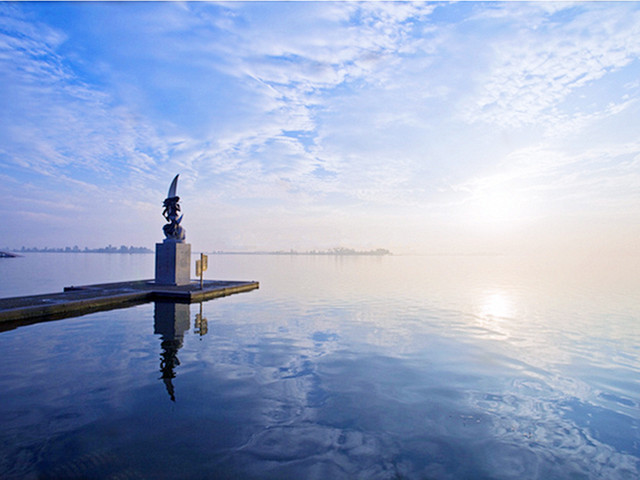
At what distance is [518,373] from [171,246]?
2186 centimetres

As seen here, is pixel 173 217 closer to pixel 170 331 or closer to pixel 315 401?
pixel 170 331

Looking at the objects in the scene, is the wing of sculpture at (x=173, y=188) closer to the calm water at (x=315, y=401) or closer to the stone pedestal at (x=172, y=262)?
the stone pedestal at (x=172, y=262)

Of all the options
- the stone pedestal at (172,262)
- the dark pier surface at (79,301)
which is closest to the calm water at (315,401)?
the dark pier surface at (79,301)

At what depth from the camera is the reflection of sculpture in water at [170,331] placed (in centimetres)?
840

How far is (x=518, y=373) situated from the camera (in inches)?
361

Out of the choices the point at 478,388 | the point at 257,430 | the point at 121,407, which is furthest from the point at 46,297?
the point at 478,388

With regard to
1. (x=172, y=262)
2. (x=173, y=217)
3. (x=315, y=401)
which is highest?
(x=173, y=217)

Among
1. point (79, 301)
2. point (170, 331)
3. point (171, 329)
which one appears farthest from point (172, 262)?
point (170, 331)

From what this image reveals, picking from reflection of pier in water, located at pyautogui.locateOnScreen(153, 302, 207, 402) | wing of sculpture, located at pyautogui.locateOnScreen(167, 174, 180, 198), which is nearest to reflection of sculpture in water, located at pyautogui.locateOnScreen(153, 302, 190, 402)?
reflection of pier in water, located at pyautogui.locateOnScreen(153, 302, 207, 402)

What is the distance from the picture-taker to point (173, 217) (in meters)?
25.3

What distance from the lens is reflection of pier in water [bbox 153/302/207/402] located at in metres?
8.59

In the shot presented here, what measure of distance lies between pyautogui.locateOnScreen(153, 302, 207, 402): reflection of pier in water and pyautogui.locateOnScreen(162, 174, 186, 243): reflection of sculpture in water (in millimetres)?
6684

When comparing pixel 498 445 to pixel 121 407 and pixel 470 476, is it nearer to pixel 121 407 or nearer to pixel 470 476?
pixel 470 476

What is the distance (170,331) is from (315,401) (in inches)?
314
